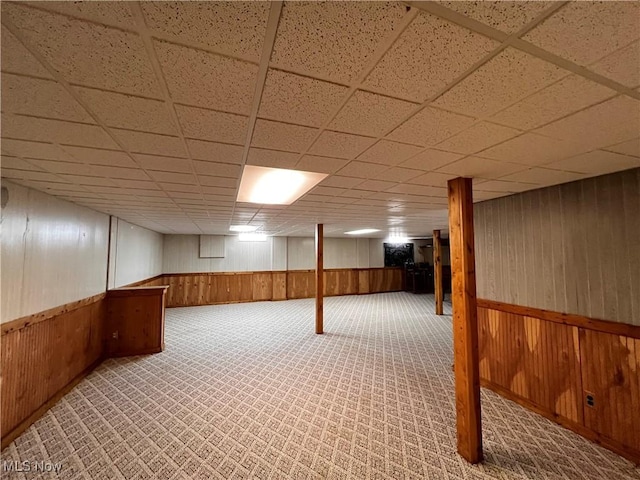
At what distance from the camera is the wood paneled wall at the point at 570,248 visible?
2215 mm

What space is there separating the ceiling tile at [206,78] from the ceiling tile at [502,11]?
67 centimetres

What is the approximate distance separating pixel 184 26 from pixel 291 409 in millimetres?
3128

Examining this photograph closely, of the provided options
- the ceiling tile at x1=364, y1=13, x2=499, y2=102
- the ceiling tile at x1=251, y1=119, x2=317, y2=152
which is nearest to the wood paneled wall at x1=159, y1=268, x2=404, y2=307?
the ceiling tile at x1=251, y1=119, x2=317, y2=152

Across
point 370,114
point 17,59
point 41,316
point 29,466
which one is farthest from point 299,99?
point 41,316

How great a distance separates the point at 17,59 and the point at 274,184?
198 cm

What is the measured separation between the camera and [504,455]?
2.16 m

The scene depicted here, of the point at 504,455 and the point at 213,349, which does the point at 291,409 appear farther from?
the point at 213,349

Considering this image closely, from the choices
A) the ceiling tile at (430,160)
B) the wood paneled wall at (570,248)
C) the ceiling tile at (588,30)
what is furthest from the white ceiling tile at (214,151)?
the wood paneled wall at (570,248)

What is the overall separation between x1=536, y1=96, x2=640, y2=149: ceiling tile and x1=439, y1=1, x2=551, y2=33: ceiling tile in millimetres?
804

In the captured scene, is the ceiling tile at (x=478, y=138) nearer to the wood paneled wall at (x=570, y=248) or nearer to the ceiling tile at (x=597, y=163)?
the ceiling tile at (x=597, y=163)

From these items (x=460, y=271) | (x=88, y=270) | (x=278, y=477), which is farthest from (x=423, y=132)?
(x=88, y=270)

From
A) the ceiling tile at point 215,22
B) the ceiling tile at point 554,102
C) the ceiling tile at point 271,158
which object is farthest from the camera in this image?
the ceiling tile at point 271,158

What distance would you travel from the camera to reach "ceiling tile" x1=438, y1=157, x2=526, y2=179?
6.33ft

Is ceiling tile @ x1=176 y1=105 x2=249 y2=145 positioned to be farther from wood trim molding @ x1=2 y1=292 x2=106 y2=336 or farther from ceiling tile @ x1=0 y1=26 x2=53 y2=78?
wood trim molding @ x1=2 y1=292 x2=106 y2=336
